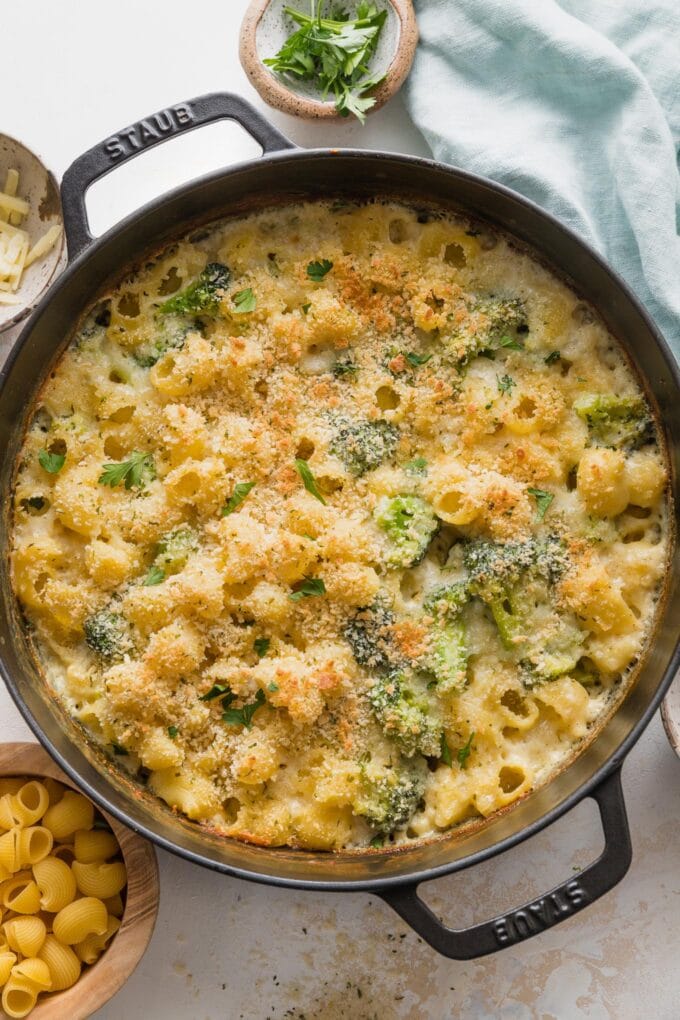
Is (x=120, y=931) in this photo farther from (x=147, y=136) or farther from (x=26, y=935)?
(x=147, y=136)

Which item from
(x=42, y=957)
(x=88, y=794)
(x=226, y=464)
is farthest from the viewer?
(x=42, y=957)

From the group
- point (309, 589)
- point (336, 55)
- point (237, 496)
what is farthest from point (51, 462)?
point (336, 55)

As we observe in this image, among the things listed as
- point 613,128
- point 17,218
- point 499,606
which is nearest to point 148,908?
point 499,606

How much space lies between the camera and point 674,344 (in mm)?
3373

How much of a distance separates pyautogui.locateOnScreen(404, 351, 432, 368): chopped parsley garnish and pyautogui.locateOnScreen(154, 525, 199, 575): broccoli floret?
2.93 ft

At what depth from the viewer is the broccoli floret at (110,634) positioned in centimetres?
309

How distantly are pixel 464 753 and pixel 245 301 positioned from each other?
5.25 ft

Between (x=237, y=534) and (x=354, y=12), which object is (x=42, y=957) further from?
(x=354, y=12)

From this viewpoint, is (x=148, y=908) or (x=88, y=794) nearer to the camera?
(x=88, y=794)

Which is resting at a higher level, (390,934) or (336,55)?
(336,55)

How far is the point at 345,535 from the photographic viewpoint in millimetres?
2994

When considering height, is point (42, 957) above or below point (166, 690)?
below

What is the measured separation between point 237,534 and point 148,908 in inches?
52.8

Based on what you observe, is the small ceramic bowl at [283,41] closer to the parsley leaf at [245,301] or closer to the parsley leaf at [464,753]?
the parsley leaf at [245,301]
